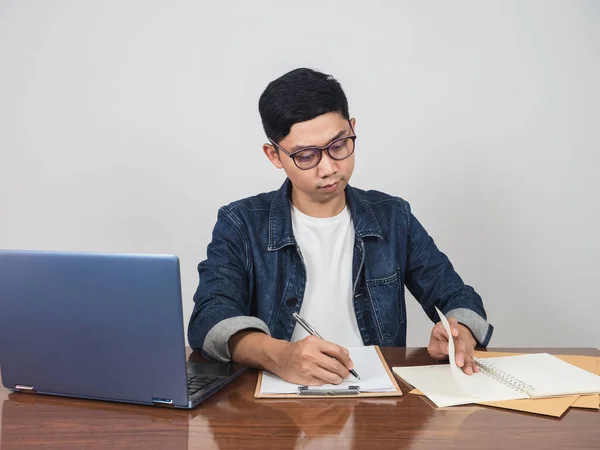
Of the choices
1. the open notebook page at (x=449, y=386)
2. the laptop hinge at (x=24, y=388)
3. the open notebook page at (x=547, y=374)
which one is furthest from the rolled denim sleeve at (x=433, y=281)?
the laptop hinge at (x=24, y=388)

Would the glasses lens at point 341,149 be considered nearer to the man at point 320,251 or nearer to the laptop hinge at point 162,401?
the man at point 320,251

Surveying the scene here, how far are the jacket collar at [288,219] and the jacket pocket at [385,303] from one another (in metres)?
0.14

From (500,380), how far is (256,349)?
53cm

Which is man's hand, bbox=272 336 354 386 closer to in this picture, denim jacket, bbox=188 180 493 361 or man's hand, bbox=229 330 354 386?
man's hand, bbox=229 330 354 386

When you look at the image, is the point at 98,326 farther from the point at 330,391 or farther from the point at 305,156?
the point at 305,156

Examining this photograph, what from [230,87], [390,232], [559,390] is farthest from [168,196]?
[559,390]

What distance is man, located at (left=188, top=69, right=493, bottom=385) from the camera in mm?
1870

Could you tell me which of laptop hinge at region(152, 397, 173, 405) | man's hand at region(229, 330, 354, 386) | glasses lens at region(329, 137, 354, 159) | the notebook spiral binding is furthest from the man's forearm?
glasses lens at region(329, 137, 354, 159)

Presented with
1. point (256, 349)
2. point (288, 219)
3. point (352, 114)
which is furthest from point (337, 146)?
point (352, 114)

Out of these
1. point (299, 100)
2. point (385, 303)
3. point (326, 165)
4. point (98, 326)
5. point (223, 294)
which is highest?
point (299, 100)

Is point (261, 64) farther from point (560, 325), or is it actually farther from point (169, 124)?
point (560, 325)

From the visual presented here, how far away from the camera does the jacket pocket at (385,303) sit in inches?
80.4

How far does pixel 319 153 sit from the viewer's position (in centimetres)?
186

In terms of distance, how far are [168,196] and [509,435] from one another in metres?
2.23
